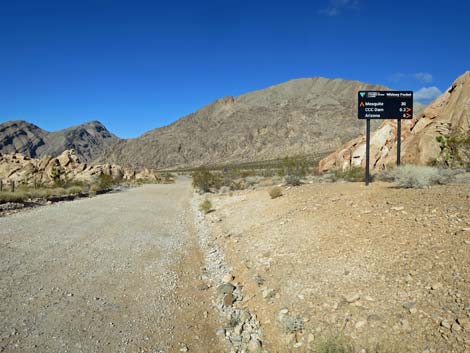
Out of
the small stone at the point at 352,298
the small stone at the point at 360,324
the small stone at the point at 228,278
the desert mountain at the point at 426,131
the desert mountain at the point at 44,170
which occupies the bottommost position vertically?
the small stone at the point at 228,278

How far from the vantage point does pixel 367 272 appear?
231 inches

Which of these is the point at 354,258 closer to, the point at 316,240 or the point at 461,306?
the point at 316,240

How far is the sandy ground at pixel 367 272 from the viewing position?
4.42 metres

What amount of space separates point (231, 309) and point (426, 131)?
17.2 m

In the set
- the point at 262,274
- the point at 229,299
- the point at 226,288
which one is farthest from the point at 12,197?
the point at 229,299

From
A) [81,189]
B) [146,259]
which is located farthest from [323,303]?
[81,189]

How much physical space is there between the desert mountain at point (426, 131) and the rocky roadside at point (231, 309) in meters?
12.0

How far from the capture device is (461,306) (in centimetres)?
435

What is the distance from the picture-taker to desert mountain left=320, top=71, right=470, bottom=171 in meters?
18.0

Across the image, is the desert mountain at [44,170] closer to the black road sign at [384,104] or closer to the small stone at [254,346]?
the black road sign at [384,104]

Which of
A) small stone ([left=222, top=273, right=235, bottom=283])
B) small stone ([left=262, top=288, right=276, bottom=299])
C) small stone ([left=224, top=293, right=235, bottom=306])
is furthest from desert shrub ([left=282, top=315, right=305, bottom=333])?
small stone ([left=222, top=273, right=235, bottom=283])

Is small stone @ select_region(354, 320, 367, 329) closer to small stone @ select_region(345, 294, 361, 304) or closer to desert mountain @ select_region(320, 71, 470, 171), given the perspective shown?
small stone @ select_region(345, 294, 361, 304)

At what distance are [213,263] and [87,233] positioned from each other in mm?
4928

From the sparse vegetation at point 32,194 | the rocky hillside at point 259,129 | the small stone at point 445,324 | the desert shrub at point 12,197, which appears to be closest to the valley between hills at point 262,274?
the small stone at point 445,324
